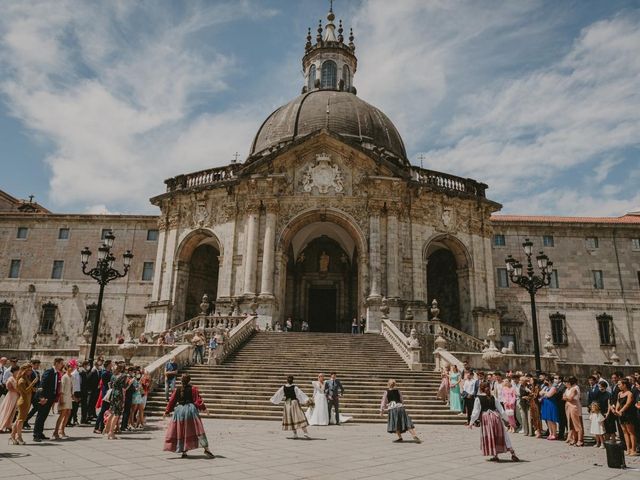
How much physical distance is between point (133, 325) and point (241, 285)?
10.7 m

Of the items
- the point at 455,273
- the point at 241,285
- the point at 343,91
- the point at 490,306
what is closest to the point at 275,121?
the point at 343,91

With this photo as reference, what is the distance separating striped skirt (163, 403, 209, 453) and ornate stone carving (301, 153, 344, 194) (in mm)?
22036

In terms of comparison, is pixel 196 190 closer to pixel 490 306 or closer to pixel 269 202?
pixel 269 202

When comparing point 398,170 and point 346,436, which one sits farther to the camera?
point 398,170

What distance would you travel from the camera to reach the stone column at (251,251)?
28.3 m

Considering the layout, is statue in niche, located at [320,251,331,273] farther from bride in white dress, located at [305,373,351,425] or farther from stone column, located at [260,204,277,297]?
bride in white dress, located at [305,373,351,425]

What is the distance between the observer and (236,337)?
21781 millimetres

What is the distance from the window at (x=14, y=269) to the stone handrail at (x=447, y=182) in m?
29.0

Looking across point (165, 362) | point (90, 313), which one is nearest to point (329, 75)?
point (90, 313)

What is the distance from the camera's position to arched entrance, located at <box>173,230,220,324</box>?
103ft

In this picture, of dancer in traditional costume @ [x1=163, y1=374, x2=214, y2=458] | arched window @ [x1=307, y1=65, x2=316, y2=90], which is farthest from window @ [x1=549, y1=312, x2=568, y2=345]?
dancer in traditional costume @ [x1=163, y1=374, x2=214, y2=458]

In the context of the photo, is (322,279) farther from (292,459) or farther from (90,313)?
(292,459)

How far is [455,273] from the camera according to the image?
33750mm

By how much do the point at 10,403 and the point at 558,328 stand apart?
3272 centimetres
